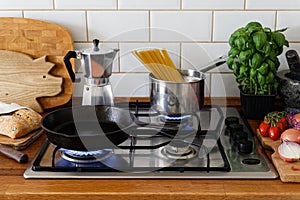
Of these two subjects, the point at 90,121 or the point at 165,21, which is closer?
the point at 90,121

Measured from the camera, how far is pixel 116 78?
148cm

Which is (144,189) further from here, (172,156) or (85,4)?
(85,4)

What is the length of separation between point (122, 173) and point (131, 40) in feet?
1.84

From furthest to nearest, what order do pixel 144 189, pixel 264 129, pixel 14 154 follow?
pixel 264 129, pixel 14 154, pixel 144 189

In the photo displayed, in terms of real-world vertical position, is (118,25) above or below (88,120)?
above

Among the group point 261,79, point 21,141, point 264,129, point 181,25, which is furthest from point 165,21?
point 21,141

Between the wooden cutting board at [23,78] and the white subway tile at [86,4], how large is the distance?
178 millimetres

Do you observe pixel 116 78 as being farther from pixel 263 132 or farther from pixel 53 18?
pixel 263 132

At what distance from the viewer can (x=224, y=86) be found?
4.87 ft

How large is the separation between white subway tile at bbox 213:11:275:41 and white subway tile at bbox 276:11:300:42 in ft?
0.08

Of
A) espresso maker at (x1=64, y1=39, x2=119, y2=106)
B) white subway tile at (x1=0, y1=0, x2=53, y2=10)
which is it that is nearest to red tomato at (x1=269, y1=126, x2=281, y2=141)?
espresso maker at (x1=64, y1=39, x2=119, y2=106)

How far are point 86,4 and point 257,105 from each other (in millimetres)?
614

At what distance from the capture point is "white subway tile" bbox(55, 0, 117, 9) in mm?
1400

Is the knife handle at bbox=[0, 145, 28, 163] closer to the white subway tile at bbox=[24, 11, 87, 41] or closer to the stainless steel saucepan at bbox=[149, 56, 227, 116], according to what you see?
the stainless steel saucepan at bbox=[149, 56, 227, 116]
